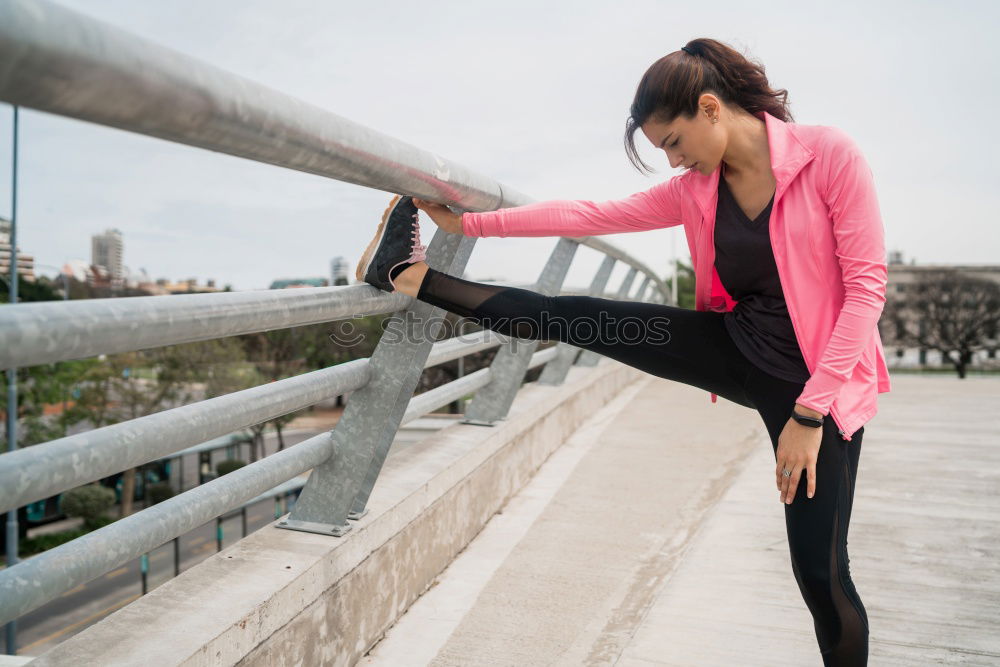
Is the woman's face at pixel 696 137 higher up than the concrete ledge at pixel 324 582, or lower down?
higher up

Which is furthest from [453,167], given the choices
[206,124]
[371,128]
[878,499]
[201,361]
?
[201,361]

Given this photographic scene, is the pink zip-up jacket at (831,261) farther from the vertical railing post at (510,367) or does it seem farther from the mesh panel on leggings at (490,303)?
the vertical railing post at (510,367)

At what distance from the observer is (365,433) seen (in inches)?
87.4

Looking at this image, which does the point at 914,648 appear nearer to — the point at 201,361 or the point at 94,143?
the point at 201,361

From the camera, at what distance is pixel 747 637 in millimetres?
2467

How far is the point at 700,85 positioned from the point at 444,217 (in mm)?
816

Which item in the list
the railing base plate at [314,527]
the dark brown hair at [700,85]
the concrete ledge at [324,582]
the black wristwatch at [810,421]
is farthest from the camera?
the railing base plate at [314,527]

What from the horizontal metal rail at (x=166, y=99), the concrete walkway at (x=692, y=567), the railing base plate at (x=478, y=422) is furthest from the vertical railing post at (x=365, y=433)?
the railing base plate at (x=478, y=422)

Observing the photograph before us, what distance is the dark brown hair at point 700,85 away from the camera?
6.37ft

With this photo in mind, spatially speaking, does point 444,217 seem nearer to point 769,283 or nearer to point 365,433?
point 365,433

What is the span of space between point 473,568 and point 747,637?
1016 mm

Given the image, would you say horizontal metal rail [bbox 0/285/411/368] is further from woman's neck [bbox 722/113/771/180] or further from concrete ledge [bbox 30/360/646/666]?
woman's neck [bbox 722/113/771/180]

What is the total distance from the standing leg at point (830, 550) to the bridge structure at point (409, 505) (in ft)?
1.65

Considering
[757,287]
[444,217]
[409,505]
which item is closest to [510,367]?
[409,505]
